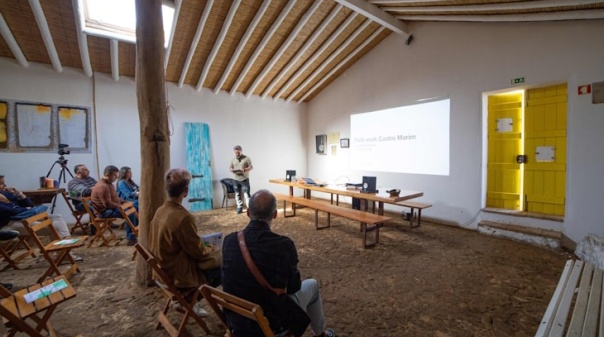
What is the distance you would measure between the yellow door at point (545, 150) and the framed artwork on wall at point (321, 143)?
189 inches

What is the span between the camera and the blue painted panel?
6.86 metres

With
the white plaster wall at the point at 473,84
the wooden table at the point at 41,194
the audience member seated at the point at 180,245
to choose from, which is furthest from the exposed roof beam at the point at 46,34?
the white plaster wall at the point at 473,84

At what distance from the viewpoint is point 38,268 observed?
3.54 m

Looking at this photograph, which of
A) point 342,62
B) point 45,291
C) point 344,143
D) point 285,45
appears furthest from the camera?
point 344,143

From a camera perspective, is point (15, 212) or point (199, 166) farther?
point (199, 166)

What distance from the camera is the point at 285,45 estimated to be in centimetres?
593

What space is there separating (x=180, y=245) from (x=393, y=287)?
2194 millimetres

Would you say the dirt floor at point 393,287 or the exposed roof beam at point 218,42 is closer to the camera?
the dirt floor at point 393,287

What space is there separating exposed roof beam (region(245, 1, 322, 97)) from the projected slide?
2492mm

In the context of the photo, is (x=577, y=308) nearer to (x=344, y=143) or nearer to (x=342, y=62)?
(x=344, y=143)

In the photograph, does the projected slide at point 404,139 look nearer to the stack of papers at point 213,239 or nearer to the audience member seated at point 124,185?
the stack of papers at point 213,239

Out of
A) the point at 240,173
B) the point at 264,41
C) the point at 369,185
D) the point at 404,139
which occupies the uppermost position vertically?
the point at 264,41

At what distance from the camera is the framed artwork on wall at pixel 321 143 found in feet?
27.5

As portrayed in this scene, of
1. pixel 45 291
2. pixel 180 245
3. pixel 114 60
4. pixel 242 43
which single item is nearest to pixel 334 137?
pixel 242 43
